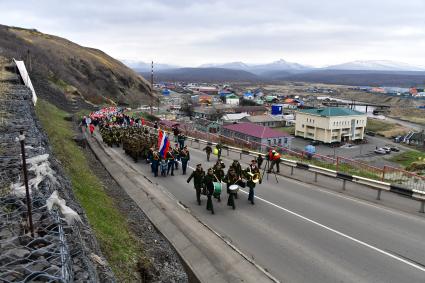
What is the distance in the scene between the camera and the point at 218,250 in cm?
1071

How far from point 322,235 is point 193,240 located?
4.02 meters

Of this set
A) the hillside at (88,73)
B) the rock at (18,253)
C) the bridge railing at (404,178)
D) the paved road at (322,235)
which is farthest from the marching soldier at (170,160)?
the hillside at (88,73)

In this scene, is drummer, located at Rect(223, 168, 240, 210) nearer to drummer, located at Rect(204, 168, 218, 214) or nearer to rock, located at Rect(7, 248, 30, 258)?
drummer, located at Rect(204, 168, 218, 214)

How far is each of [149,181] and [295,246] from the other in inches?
372

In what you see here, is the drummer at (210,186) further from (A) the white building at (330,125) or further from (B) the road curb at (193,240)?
(A) the white building at (330,125)

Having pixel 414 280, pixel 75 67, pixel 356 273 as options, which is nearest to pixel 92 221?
pixel 356 273

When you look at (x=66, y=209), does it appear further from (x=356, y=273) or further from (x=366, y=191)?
(x=366, y=191)

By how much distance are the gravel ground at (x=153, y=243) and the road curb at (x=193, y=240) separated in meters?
0.20

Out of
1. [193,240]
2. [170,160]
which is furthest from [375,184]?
[170,160]

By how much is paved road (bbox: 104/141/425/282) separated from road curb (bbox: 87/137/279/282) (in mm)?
544

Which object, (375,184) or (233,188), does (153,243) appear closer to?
(233,188)

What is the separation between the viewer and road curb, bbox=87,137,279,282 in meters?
9.52

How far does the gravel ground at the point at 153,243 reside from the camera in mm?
9633

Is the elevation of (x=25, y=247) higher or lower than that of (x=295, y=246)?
higher
